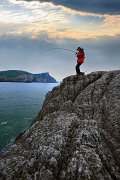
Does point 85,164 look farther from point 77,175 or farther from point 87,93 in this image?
point 87,93

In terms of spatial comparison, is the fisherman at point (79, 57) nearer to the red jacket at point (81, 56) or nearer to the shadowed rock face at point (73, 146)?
the red jacket at point (81, 56)

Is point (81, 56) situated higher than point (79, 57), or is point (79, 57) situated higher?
point (81, 56)

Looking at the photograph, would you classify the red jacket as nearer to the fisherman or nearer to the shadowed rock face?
the fisherman

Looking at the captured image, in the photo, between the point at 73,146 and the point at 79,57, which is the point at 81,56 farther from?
the point at 73,146

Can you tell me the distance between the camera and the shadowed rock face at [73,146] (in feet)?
58.6

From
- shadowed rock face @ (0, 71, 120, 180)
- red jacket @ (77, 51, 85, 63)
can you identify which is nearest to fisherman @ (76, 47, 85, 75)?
red jacket @ (77, 51, 85, 63)

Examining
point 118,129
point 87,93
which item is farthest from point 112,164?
point 87,93

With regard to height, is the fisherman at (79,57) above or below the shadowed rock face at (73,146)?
above

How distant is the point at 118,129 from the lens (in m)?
23.1

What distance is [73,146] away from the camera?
19.6 metres

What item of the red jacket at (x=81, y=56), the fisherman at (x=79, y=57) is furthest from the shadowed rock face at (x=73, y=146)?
the red jacket at (x=81, y=56)

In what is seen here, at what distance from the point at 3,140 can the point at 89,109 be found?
33925mm

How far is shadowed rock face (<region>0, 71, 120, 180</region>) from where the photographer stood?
58.6ft

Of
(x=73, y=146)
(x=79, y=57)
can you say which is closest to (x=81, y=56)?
(x=79, y=57)
